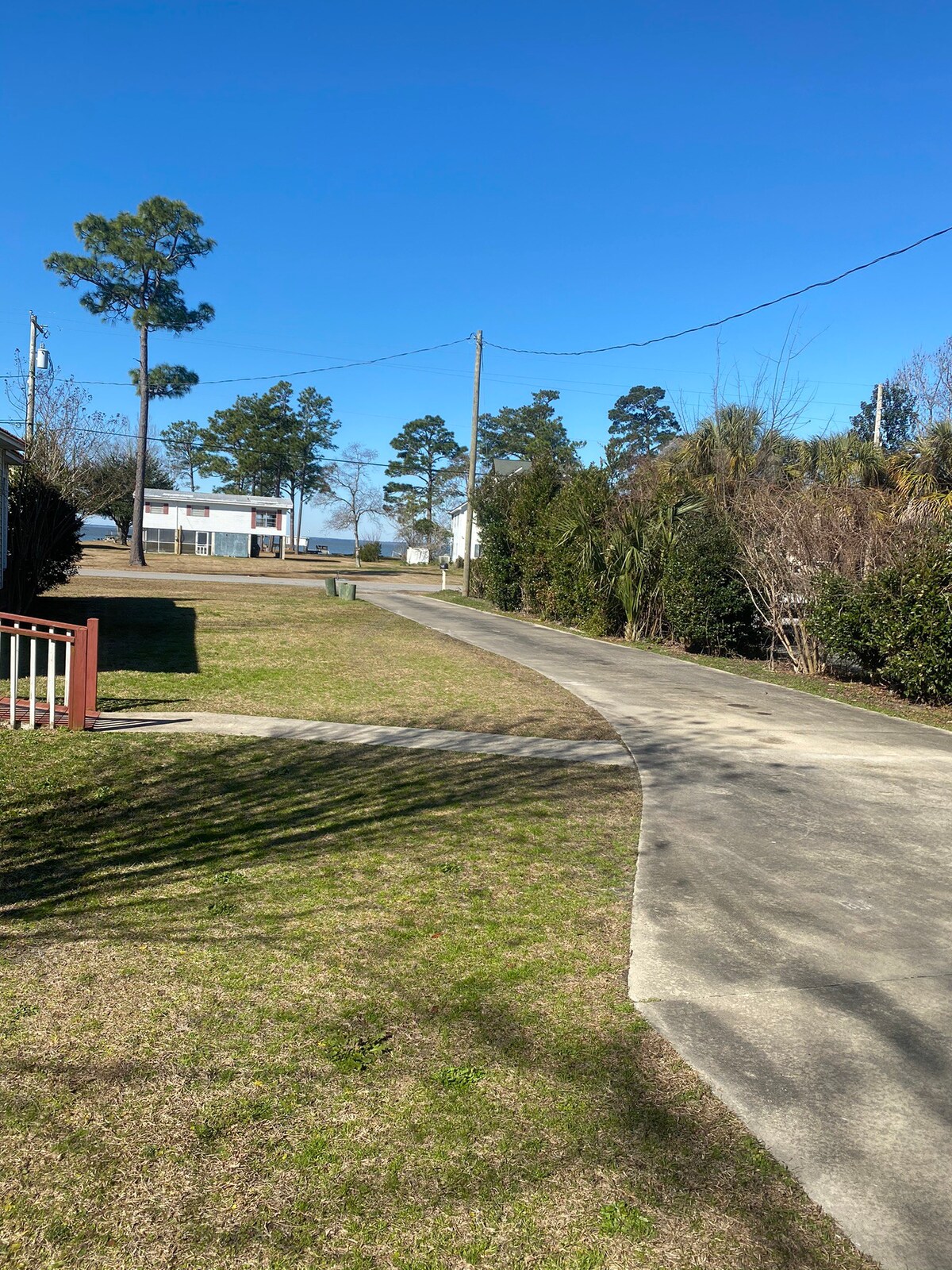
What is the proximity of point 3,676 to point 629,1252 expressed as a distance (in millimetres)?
9522

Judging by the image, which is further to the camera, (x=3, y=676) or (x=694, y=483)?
(x=694, y=483)

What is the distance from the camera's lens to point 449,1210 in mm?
2488

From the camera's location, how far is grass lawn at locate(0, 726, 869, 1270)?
2.41 m

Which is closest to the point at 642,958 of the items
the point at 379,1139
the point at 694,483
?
the point at 379,1139

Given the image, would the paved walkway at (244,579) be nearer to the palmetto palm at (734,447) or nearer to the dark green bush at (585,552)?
the dark green bush at (585,552)

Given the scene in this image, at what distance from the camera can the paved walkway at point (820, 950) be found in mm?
2770

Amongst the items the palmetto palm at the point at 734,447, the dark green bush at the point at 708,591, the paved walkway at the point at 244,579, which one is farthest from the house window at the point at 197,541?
the dark green bush at the point at 708,591

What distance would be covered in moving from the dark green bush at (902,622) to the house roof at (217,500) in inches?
2211

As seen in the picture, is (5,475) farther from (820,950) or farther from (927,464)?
(927,464)

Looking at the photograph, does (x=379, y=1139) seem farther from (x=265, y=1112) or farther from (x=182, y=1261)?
(x=182, y=1261)

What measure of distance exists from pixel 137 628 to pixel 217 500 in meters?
49.8

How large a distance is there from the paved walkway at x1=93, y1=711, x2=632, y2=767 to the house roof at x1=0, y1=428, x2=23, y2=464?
601 cm

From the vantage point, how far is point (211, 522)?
6384 cm

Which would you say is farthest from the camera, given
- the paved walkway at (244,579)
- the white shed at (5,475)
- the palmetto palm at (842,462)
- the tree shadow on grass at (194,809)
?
the paved walkway at (244,579)
